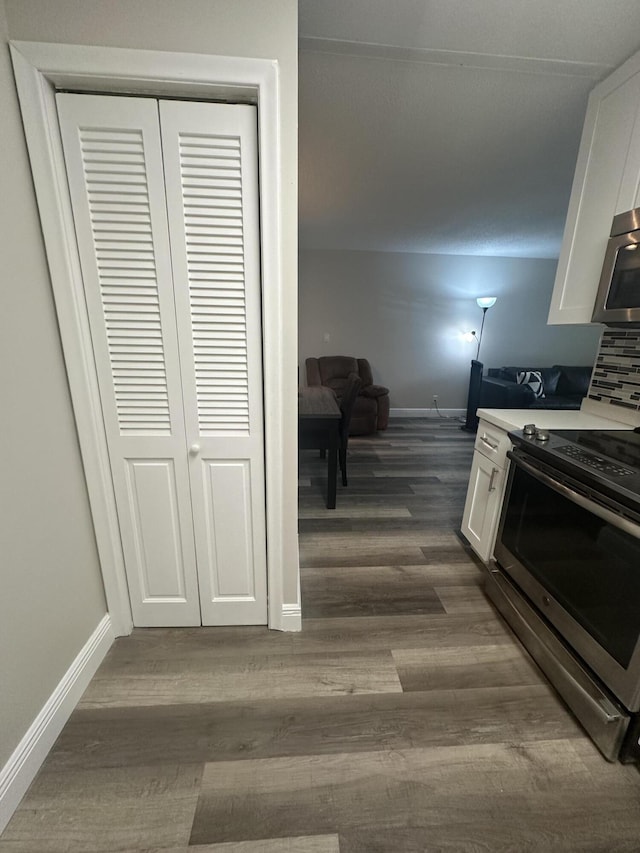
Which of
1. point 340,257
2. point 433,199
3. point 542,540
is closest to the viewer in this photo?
point 542,540

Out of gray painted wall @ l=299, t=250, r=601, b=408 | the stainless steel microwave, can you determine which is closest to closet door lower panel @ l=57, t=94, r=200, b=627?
the stainless steel microwave

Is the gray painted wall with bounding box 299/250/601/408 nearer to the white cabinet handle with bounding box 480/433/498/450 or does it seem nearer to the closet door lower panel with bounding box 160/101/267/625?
the white cabinet handle with bounding box 480/433/498/450

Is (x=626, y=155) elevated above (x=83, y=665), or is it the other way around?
(x=626, y=155)

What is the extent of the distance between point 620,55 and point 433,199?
162cm

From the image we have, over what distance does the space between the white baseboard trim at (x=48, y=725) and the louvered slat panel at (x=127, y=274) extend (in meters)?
0.92

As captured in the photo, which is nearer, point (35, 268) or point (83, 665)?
point (35, 268)

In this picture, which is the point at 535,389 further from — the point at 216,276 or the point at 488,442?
the point at 216,276

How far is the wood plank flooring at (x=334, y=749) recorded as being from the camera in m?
0.97

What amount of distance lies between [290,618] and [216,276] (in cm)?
155

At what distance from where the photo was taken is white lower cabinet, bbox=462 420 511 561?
1.79m

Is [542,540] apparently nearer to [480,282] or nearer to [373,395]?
[373,395]

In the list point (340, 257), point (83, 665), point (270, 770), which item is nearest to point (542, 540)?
point (270, 770)

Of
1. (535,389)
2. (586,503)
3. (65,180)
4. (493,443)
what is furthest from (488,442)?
(535,389)

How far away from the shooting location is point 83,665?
1.33 metres
